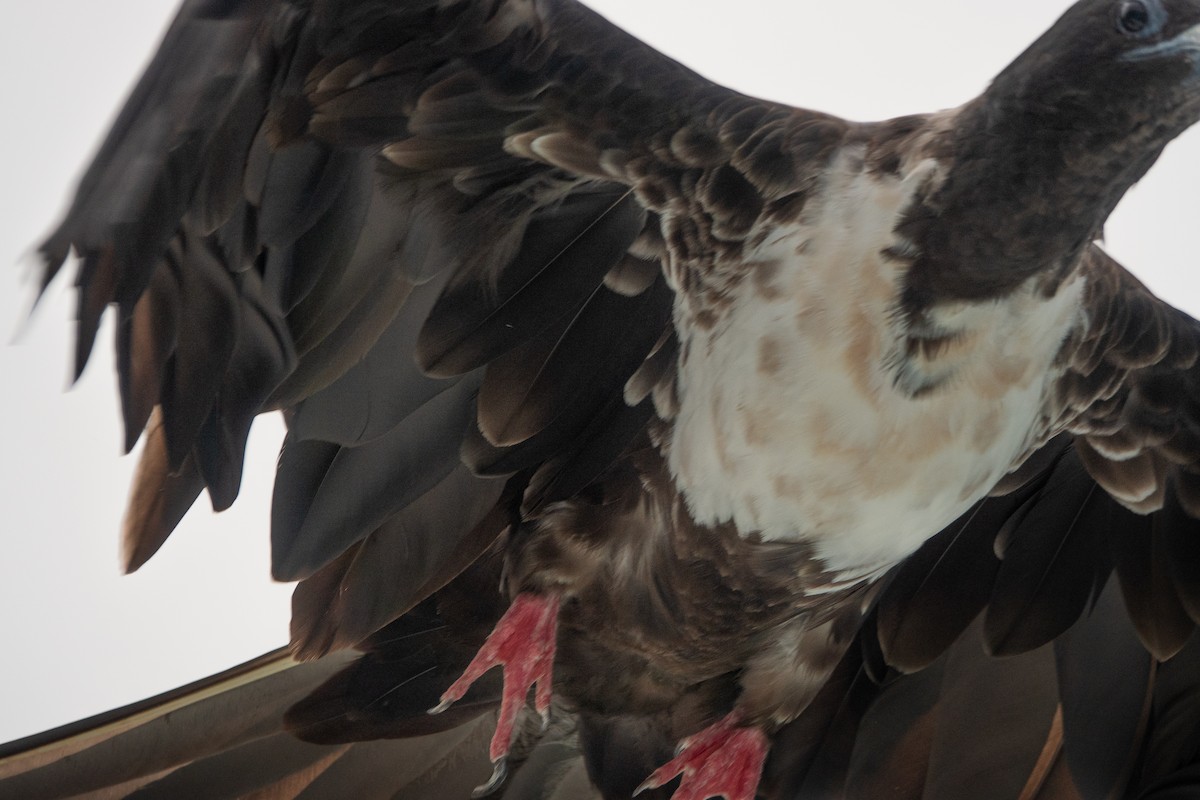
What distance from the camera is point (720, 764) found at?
267 cm

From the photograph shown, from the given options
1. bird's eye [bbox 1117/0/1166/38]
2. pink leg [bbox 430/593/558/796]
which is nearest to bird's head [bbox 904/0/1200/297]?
bird's eye [bbox 1117/0/1166/38]

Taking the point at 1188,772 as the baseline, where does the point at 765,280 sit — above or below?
above

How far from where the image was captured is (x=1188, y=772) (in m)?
2.79

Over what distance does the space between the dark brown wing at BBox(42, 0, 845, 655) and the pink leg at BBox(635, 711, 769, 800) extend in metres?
0.53

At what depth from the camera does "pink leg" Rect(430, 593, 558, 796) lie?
2.52 metres

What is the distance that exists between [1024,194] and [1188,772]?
4.36 ft

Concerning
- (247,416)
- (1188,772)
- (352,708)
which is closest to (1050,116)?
(247,416)

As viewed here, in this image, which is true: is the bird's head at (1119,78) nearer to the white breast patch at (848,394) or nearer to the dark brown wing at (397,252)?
the white breast patch at (848,394)

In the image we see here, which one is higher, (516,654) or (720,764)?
(516,654)

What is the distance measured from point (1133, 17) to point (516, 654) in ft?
4.46

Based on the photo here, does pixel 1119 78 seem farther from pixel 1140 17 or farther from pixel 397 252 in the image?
pixel 397 252

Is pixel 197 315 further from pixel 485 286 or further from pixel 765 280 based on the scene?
pixel 765 280

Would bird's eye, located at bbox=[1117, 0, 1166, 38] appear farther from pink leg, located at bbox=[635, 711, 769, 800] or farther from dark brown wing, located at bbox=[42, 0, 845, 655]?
pink leg, located at bbox=[635, 711, 769, 800]

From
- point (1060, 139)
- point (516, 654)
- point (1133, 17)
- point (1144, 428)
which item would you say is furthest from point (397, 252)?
point (1144, 428)
